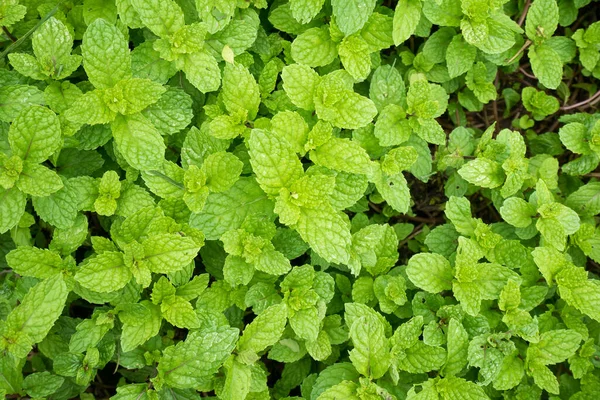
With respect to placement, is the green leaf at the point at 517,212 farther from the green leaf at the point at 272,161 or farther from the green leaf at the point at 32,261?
the green leaf at the point at 32,261

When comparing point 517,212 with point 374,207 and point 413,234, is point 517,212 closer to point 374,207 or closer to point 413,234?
point 413,234

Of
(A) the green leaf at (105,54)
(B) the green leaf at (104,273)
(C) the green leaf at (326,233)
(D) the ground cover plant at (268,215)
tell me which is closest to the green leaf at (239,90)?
(D) the ground cover plant at (268,215)

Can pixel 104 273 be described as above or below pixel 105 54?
below

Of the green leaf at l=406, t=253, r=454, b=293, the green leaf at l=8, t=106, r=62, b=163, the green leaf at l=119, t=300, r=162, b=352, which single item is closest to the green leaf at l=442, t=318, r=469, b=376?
the green leaf at l=406, t=253, r=454, b=293

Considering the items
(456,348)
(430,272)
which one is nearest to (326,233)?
(430,272)

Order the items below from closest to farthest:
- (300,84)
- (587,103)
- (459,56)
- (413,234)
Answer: (300,84) < (459,56) < (413,234) < (587,103)

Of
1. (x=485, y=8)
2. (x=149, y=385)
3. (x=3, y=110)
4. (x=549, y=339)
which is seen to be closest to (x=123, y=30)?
(x=3, y=110)
